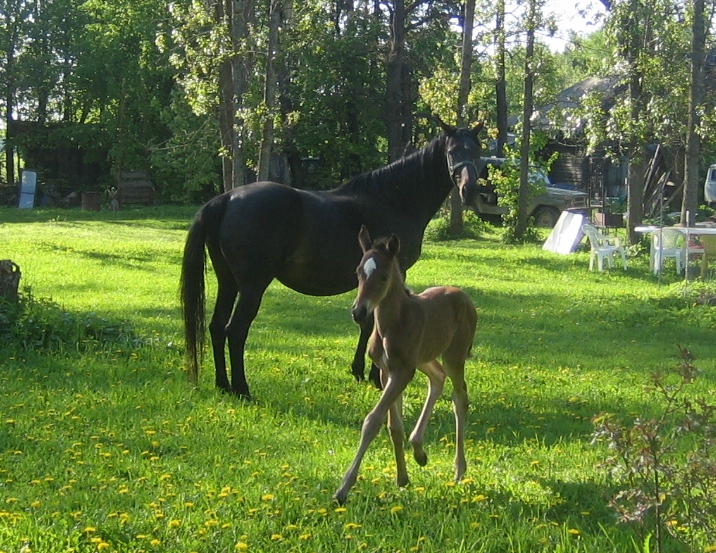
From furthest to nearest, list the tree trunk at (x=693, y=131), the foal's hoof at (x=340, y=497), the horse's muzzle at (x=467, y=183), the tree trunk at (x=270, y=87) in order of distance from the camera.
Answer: the tree trunk at (x=270, y=87) → the tree trunk at (x=693, y=131) → the horse's muzzle at (x=467, y=183) → the foal's hoof at (x=340, y=497)

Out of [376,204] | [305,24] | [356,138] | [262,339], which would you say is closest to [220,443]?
[376,204]

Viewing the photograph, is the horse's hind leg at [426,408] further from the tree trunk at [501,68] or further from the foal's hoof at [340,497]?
the tree trunk at [501,68]

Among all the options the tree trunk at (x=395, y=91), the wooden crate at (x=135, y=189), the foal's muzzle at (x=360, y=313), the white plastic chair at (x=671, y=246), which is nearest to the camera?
the foal's muzzle at (x=360, y=313)

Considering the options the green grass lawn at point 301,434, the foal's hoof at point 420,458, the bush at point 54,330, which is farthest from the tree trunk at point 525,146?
the foal's hoof at point 420,458

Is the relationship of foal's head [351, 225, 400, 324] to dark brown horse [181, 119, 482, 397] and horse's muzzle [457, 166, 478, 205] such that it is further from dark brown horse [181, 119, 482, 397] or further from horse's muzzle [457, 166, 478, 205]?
horse's muzzle [457, 166, 478, 205]

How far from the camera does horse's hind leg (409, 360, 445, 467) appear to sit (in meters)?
5.21

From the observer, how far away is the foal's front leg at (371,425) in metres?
4.74

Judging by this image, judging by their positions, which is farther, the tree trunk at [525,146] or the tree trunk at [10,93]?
the tree trunk at [10,93]

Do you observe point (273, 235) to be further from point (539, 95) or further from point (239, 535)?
point (539, 95)

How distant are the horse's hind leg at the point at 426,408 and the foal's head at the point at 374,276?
816 millimetres

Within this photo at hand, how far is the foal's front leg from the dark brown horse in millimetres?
2686

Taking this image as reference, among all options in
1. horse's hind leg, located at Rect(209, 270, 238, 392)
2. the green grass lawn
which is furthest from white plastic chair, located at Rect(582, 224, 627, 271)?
horse's hind leg, located at Rect(209, 270, 238, 392)

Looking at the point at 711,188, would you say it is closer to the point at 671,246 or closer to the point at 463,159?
the point at 671,246

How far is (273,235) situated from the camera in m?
7.79
